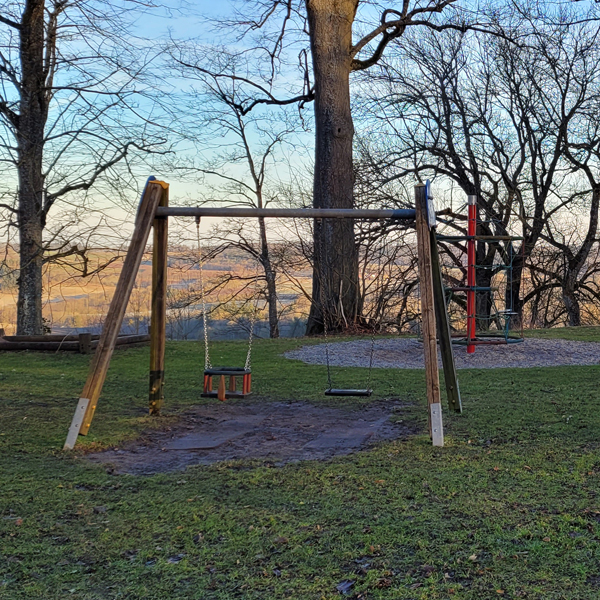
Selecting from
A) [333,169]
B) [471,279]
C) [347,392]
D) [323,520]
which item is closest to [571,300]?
[333,169]

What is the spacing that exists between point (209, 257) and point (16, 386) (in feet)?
34.3

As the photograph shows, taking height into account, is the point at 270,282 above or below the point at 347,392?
above

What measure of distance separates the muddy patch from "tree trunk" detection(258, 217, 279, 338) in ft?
30.5

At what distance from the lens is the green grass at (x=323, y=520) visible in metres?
2.51

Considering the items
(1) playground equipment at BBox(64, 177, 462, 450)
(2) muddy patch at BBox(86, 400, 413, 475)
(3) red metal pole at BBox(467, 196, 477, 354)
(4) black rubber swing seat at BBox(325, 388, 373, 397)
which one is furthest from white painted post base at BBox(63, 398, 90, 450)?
(3) red metal pole at BBox(467, 196, 477, 354)

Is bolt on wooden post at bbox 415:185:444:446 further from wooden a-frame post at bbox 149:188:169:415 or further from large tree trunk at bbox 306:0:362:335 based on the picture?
large tree trunk at bbox 306:0:362:335

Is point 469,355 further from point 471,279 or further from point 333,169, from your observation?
point 333,169

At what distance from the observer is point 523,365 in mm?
8766

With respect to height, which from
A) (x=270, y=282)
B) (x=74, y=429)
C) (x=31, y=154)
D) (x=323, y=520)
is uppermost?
(x=31, y=154)

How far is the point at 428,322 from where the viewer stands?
4688 millimetres

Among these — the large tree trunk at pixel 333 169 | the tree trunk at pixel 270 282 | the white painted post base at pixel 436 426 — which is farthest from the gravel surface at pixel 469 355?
the tree trunk at pixel 270 282

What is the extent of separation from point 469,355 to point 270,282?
24.2ft

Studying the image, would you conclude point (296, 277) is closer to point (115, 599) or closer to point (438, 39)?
point (438, 39)

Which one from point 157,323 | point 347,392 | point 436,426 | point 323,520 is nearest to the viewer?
point 323,520
